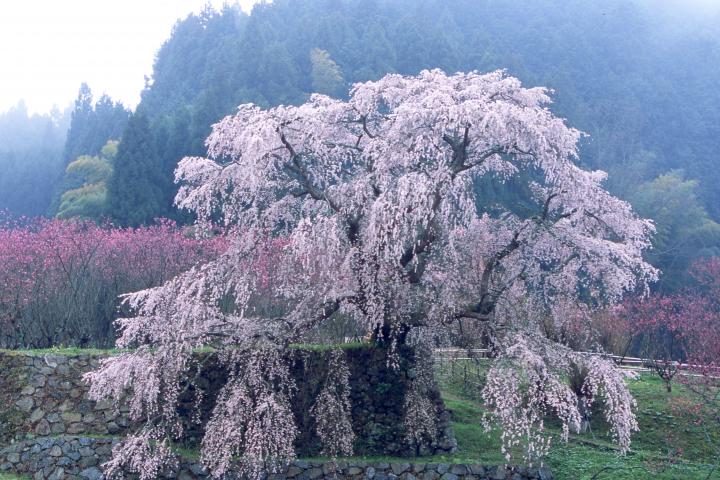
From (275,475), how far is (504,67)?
3199cm

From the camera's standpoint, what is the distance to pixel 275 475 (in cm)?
1005

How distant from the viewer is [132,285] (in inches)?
552

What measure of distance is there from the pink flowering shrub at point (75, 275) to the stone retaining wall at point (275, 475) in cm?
307

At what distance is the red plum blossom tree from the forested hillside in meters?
13.6

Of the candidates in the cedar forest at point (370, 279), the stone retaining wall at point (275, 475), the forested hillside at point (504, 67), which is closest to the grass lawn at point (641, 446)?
the cedar forest at point (370, 279)

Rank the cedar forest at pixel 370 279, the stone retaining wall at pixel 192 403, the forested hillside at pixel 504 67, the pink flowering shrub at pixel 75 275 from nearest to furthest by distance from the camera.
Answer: the cedar forest at pixel 370 279
the stone retaining wall at pixel 192 403
the pink flowering shrub at pixel 75 275
the forested hillside at pixel 504 67

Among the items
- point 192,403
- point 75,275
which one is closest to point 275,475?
point 192,403

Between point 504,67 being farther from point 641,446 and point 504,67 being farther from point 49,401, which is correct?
point 49,401

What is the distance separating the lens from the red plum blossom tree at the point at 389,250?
902 centimetres

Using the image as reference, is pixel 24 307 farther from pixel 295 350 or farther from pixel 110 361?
pixel 295 350

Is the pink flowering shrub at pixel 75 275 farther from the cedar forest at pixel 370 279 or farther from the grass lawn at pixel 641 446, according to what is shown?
the grass lawn at pixel 641 446

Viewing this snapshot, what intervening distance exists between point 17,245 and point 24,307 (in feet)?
6.23

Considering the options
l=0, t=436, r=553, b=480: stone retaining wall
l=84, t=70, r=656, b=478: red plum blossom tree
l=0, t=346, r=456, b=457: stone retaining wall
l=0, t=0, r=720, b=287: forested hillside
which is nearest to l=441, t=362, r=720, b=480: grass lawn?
l=0, t=436, r=553, b=480: stone retaining wall

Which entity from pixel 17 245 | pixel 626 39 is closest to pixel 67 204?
pixel 17 245
